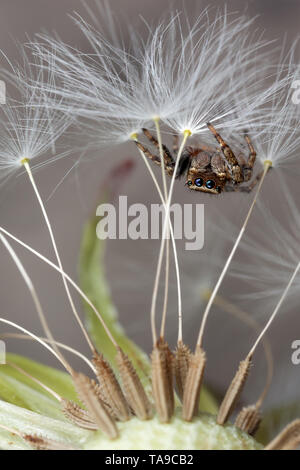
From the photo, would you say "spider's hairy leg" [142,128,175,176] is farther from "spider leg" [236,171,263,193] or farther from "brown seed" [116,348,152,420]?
"brown seed" [116,348,152,420]

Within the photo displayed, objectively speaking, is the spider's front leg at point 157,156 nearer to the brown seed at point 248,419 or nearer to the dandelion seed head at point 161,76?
the dandelion seed head at point 161,76

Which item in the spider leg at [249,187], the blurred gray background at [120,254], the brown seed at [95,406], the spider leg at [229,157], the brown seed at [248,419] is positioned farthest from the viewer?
the blurred gray background at [120,254]

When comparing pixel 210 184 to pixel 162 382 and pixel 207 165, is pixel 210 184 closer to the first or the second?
pixel 207 165

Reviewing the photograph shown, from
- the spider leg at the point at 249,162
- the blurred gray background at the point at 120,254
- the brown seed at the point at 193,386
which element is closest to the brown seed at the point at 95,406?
the brown seed at the point at 193,386

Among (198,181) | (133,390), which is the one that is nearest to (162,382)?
(133,390)

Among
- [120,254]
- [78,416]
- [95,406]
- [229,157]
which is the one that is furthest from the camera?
[120,254]

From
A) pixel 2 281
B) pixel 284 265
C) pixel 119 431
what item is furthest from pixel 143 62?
pixel 2 281

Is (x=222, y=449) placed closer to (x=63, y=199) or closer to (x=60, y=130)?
(x=60, y=130)
